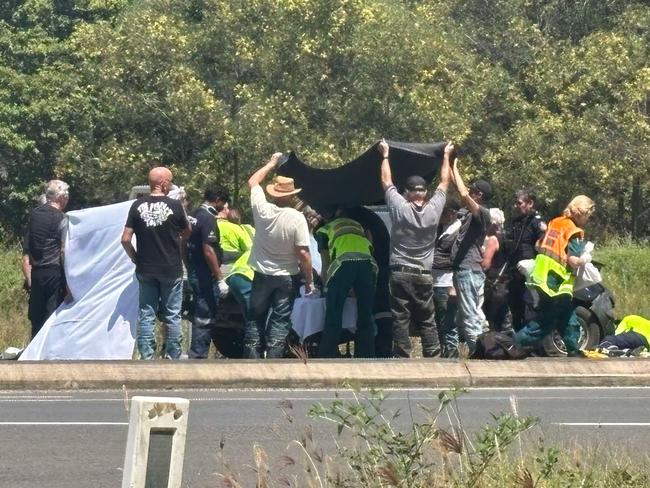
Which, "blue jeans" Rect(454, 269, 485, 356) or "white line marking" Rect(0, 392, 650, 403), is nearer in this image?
"white line marking" Rect(0, 392, 650, 403)

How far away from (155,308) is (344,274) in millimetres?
1603

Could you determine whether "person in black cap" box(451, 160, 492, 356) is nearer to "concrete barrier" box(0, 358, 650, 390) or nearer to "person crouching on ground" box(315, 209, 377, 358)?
"person crouching on ground" box(315, 209, 377, 358)

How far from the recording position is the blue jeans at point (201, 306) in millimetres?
13531

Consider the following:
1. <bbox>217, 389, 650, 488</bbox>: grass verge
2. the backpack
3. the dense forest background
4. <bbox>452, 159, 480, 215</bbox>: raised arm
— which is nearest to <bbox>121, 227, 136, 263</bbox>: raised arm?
<bbox>452, 159, 480, 215</bbox>: raised arm

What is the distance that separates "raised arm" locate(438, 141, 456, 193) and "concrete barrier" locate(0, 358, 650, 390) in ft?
4.76

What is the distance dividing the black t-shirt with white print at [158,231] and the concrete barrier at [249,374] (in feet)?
2.86

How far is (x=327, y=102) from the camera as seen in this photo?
36.6 metres

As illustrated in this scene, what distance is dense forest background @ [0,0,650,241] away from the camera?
119 feet

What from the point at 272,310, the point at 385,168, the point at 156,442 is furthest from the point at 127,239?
the point at 156,442

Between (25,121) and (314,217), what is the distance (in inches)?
1126

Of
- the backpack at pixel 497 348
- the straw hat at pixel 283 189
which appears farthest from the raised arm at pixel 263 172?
the backpack at pixel 497 348

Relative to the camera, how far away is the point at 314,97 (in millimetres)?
36969

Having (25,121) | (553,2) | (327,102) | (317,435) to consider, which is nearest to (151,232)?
(317,435)

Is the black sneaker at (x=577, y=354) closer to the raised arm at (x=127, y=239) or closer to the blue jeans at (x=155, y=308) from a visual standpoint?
the blue jeans at (x=155, y=308)
